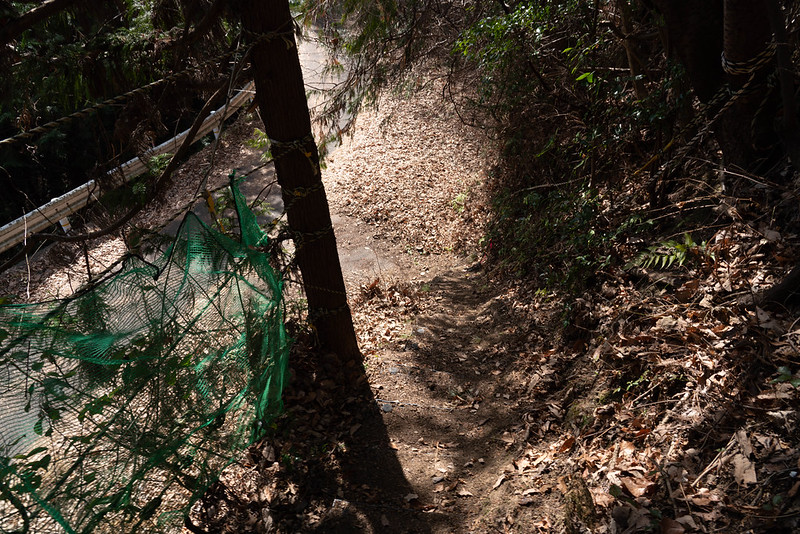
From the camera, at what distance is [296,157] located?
420 cm

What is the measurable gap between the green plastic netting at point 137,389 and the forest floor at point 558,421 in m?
0.75

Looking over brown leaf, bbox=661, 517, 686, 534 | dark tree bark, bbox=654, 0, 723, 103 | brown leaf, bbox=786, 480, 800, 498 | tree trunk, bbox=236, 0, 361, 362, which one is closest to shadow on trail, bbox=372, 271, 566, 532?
brown leaf, bbox=661, 517, 686, 534

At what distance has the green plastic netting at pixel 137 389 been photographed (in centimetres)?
251

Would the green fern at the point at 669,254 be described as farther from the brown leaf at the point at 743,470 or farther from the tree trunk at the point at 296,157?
the tree trunk at the point at 296,157

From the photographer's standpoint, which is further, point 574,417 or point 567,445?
point 574,417

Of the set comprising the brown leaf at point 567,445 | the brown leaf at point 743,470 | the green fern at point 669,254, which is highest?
the green fern at point 669,254

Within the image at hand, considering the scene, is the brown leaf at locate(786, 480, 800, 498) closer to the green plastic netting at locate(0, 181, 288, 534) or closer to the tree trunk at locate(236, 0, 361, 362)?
the green plastic netting at locate(0, 181, 288, 534)

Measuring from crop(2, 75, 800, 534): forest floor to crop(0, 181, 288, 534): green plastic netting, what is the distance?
753 mm

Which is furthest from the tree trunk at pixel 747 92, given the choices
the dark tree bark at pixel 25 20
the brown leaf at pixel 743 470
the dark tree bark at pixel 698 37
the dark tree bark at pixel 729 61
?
the dark tree bark at pixel 25 20

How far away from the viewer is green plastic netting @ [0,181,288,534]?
251 centimetres

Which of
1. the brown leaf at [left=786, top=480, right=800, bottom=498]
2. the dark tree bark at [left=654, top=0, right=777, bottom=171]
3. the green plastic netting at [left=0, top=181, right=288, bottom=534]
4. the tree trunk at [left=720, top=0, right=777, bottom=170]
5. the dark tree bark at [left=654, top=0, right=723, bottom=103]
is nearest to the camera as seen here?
the brown leaf at [left=786, top=480, right=800, bottom=498]

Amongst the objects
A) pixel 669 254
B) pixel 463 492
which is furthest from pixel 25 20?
pixel 669 254

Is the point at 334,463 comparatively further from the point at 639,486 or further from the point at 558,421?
the point at 639,486

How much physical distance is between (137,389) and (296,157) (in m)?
2.09
